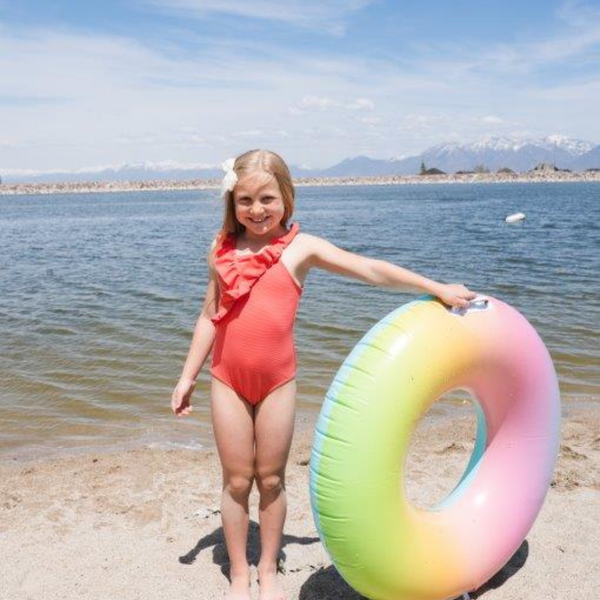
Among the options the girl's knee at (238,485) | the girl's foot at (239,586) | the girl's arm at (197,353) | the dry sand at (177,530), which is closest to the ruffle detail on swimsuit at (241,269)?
the girl's arm at (197,353)

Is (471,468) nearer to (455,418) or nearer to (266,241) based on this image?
(266,241)

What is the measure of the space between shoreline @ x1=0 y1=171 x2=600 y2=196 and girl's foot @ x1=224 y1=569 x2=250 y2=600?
359 feet

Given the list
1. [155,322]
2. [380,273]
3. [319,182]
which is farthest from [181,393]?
[319,182]

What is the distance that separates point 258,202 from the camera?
9.50 feet

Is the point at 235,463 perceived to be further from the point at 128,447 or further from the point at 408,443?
the point at 128,447

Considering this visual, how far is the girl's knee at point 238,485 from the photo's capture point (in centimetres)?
296

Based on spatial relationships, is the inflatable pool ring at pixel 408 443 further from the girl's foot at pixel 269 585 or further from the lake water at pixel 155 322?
the lake water at pixel 155 322

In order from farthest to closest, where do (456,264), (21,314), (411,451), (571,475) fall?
(456,264) → (21,314) → (411,451) → (571,475)

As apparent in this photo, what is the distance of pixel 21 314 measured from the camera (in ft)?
34.1

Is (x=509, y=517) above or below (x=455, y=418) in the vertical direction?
above

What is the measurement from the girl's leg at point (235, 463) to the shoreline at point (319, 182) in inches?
4309

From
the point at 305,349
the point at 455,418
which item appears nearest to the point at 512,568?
the point at 455,418

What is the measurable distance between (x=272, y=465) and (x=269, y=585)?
557 mm

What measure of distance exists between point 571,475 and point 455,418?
4.86ft
